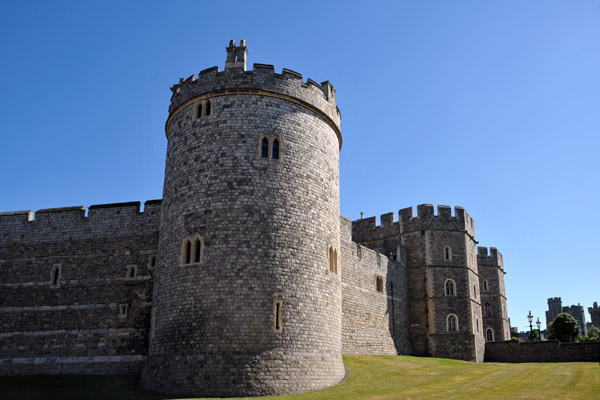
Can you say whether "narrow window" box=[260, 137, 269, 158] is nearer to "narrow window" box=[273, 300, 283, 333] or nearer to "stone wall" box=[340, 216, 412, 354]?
"narrow window" box=[273, 300, 283, 333]

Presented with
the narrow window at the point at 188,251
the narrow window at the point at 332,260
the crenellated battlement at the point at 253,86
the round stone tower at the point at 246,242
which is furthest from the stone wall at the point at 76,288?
the narrow window at the point at 332,260

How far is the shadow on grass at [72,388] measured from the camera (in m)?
15.6

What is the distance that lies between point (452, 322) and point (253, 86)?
64.2 ft

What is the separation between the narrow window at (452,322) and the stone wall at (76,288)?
18.0 meters

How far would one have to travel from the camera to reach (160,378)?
51.8 feet

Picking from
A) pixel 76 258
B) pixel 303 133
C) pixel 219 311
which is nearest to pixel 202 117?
pixel 303 133

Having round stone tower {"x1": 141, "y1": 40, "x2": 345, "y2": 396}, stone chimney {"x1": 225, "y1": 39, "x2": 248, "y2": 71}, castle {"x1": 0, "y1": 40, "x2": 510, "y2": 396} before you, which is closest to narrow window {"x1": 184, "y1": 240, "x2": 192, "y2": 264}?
round stone tower {"x1": 141, "y1": 40, "x2": 345, "y2": 396}

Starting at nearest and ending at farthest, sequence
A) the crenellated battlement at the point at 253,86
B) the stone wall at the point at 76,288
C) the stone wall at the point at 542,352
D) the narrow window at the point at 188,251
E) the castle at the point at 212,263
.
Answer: the castle at the point at 212,263 → the narrow window at the point at 188,251 → the crenellated battlement at the point at 253,86 → the stone wall at the point at 76,288 → the stone wall at the point at 542,352

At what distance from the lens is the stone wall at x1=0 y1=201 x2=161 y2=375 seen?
63.4ft

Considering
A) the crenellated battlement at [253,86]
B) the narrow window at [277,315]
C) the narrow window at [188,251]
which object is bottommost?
the narrow window at [277,315]

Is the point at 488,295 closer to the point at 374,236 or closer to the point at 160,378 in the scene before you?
the point at 374,236

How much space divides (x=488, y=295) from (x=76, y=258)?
32.9 m

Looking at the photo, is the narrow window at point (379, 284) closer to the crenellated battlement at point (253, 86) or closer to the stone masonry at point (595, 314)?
the crenellated battlement at point (253, 86)

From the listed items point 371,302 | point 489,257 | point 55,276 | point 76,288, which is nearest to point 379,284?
point 371,302
